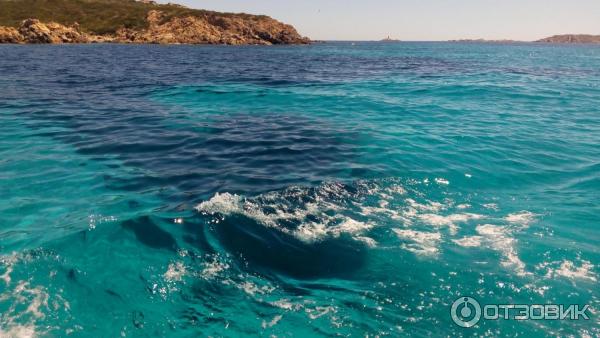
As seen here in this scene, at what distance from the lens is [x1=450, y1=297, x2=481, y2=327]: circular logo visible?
20.9ft

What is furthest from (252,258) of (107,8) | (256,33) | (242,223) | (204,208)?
(107,8)

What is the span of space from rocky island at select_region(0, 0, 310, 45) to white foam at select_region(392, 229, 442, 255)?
377 feet

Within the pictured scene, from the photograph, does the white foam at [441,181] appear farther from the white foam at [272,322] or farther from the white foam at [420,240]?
the white foam at [272,322]

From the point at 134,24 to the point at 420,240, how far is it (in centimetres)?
13897

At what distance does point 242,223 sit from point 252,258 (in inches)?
54.9

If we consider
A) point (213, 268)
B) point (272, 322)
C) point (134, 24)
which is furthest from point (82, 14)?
point (272, 322)

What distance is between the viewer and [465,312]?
6.62 metres

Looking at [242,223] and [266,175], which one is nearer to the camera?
[242,223]

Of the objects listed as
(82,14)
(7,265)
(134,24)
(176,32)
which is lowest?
(7,265)

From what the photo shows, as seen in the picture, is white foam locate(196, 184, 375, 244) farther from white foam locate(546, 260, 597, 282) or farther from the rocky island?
the rocky island

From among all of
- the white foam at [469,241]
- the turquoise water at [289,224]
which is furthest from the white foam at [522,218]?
the white foam at [469,241]

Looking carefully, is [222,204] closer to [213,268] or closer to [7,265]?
[213,268]

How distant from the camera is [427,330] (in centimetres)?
619

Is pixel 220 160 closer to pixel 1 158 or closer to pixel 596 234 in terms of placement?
pixel 1 158
